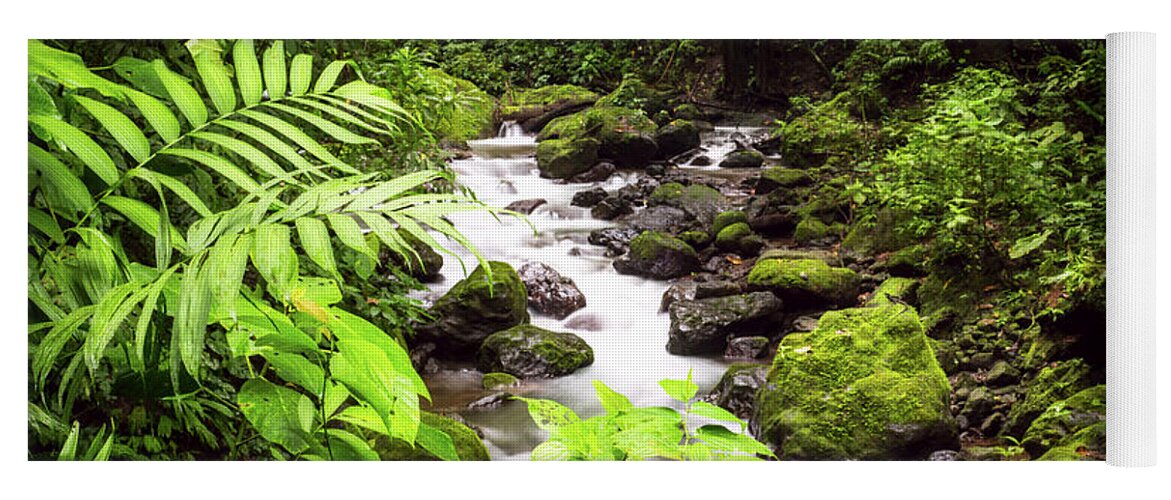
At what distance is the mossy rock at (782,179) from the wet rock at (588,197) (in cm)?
41

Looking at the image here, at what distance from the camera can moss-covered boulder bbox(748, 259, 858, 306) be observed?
8.43 ft

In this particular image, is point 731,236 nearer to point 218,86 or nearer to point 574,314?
point 574,314

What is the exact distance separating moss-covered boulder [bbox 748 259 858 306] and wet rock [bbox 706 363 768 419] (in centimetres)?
22

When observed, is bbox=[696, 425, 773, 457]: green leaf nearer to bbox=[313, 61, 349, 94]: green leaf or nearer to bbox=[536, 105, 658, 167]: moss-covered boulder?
bbox=[313, 61, 349, 94]: green leaf

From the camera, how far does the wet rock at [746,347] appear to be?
103 inches

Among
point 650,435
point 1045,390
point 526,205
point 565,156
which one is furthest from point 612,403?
point 1045,390

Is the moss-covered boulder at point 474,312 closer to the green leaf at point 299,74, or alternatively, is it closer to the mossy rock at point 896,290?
the green leaf at point 299,74

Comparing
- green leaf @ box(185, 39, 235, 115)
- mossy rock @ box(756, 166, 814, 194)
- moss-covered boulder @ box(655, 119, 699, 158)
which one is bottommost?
mossy rock @ box(756, 166, 814, 194)

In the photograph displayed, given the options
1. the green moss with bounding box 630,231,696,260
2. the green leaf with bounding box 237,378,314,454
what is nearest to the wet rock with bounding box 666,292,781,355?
the green moss with bounding box 630,231,696,260

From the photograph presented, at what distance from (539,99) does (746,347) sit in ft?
2.77

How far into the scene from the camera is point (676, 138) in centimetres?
261

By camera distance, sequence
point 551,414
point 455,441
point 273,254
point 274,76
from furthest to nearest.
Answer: point 455,441
point 551,414
point 274,76
point 273,254
